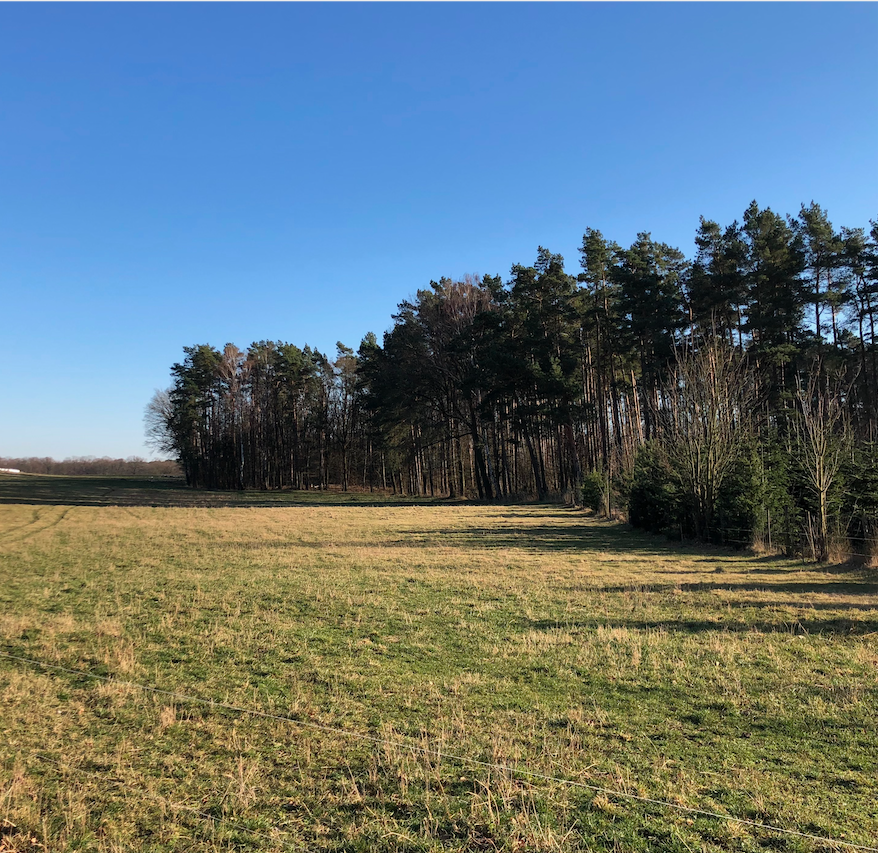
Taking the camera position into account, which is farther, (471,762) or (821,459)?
(821,459)

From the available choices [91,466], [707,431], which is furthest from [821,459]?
[91,466]

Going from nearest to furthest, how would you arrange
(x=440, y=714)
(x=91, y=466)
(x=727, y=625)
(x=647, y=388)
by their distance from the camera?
1. (x=440, y=714)
2. (x=727, y=625)
3. (x=647, y=388)
4. (x=91, y=466)

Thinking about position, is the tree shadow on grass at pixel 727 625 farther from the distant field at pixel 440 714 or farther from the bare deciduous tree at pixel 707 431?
the bare deciduous tree at pixel 707 431

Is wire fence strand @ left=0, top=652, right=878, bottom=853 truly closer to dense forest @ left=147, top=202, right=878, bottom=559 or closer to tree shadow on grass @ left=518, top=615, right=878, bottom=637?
tree shadow on grass @ left=518, top=615, right=878, bottom=637

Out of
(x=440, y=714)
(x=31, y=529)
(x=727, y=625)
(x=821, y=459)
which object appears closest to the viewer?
(x=440, y=714)

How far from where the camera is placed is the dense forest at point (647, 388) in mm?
15250

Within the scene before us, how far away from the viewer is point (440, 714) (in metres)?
4.71

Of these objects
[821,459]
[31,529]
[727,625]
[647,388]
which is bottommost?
[31,529]

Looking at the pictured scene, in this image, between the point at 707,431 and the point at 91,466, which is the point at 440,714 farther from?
the point at 91,466

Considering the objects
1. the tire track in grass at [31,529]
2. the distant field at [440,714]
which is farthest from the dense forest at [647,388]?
the tire track in grass at [31,529]

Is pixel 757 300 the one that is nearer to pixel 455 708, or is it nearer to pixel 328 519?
pixel 328 519

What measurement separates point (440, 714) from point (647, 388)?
104 feet

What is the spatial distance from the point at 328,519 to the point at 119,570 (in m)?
14.2

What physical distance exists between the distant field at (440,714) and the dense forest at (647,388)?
196 inches
